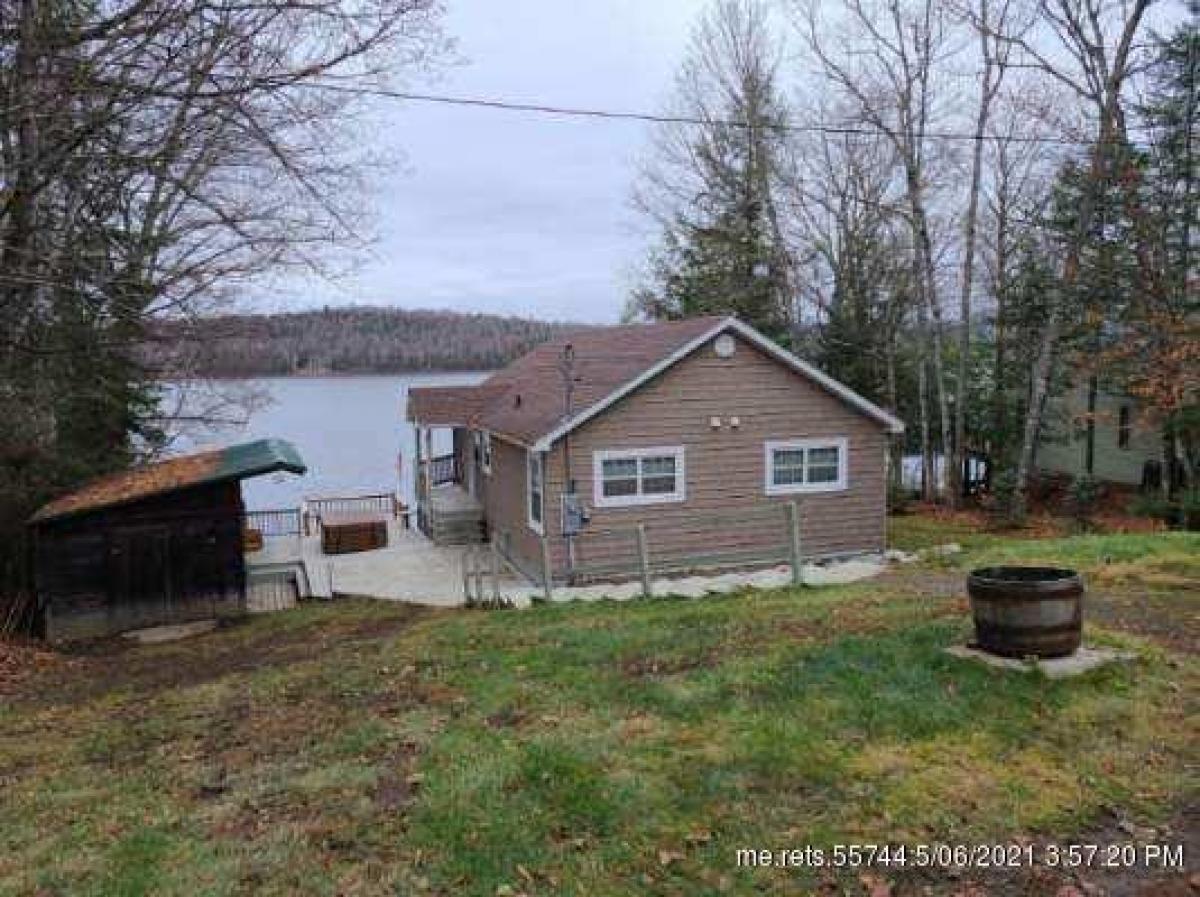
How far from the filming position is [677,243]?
32500 mm

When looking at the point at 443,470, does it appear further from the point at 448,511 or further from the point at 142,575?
the point at 142,575

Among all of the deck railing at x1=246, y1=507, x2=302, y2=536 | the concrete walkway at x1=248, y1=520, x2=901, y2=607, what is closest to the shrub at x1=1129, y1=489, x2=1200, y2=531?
the concrete walkway at x1=248, y1=520, x2=901, y2=607

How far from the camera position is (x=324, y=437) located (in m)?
59.7

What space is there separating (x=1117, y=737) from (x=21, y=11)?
11.7 metres

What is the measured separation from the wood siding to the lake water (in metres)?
6.64

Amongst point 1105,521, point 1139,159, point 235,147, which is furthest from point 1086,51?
point 235,147

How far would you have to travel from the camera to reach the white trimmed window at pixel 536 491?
15.7m

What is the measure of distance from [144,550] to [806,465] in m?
11.6

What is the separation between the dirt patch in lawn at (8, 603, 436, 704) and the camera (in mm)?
10008

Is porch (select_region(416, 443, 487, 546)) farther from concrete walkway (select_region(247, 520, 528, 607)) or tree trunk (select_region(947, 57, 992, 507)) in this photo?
tree trunk (select_region(947, 57, 992, 507))

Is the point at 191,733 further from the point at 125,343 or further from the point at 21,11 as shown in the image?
the point at 125,343

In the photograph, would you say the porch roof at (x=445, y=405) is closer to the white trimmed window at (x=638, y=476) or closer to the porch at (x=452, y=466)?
the porch at (x=452, y=466)

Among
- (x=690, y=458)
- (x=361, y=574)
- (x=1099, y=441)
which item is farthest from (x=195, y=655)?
(x=1099, y=441)

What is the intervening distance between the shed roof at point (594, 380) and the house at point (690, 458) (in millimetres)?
46
